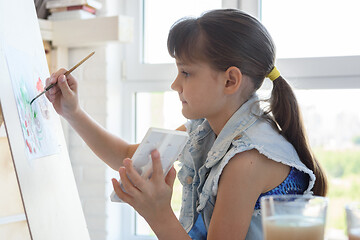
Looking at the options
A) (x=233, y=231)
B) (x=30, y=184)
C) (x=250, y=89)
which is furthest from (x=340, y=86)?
(x=30, y=184)

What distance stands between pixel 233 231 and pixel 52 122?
0.61 m

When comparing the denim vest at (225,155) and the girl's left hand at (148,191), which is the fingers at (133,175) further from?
the denim vest at (225,155)

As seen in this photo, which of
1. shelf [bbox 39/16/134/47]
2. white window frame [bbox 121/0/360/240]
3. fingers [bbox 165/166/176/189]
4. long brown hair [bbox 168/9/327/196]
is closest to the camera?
fingers [bbox 165/166/176/189]

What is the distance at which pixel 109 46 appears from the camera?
84.6 inches

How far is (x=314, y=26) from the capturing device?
1961 millimetres

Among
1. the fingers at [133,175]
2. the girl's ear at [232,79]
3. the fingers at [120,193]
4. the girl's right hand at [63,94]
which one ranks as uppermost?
the girl's ear at [232,79]

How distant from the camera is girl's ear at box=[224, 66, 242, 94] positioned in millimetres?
1239

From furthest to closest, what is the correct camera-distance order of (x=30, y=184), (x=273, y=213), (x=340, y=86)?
(x=340, y=86), (x=30, y=184), (x=273, y=213)

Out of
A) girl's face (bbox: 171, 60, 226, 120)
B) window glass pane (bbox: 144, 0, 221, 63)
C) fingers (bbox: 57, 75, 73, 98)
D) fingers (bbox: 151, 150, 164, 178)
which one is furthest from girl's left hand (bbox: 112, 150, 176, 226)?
window glass pane (bbox: 144, 0, 221, 63)

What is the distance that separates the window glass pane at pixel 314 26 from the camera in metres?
1.91

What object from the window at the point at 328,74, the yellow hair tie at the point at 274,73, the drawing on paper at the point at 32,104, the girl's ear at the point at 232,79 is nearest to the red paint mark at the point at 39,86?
the drawing on paper at the point at 32,104

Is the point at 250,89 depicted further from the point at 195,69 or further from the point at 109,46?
the point at 109,46

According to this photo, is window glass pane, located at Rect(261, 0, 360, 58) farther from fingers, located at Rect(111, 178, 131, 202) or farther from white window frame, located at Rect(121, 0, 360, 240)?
fingers, located at Rect(111, 178, 131, 202)

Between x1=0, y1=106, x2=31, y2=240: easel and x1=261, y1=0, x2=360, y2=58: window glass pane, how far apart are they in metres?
1.15
